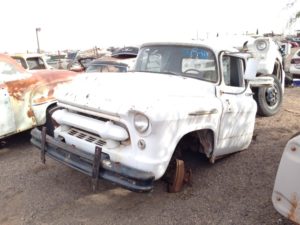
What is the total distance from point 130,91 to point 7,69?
3354 millimetres

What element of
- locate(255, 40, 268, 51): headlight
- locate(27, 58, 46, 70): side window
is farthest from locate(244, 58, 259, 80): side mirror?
locate(27, 58, 46, 70): side window

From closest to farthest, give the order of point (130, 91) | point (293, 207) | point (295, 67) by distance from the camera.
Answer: point (293, 207) → point (130, 91) → point (295, 67)

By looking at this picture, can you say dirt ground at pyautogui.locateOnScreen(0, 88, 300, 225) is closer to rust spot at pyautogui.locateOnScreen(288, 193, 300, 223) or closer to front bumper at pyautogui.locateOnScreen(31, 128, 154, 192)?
front bumper at pyautogui.locateOnScreen(31, 128, 154, 192)

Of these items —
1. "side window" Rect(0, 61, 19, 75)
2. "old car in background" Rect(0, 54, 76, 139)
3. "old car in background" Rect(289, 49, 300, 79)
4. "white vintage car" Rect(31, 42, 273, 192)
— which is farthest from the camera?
"old car in background" Rect(289, 49, 300, 79)

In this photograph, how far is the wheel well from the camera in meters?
4.38

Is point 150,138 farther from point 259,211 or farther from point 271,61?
point 271,61

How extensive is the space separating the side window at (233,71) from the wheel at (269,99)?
2.83m

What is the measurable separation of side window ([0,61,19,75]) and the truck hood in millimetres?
2032

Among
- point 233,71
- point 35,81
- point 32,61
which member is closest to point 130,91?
point 233,71

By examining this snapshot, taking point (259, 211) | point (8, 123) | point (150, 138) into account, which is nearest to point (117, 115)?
point (150, 138)

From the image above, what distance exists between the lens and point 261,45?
827cm

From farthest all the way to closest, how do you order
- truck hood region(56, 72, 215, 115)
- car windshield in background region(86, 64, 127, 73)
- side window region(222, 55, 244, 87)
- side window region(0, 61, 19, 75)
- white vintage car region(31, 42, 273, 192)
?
car windshield in background region(86, 64, 127, 73), side window region(0, 61, 19, 75), side window region(222, 55, 244, 87), truck hood region(56, 72, 215, 115), white vintage car region(31, 42, 273, 192)

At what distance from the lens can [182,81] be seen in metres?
4.39

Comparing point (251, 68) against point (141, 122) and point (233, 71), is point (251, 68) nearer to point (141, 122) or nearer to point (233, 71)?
point (233, 71)
